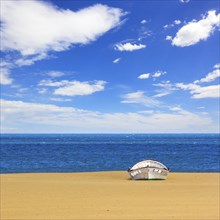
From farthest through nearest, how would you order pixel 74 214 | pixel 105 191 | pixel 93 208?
1. pixel 105 191
2. pixel 93 208
3. pixel 74 214

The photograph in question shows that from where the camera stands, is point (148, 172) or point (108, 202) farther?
point (148, 172)

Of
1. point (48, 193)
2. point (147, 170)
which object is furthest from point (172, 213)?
point (147, 170)

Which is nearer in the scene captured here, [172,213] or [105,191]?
[172,213]

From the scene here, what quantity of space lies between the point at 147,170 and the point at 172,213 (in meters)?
13.7

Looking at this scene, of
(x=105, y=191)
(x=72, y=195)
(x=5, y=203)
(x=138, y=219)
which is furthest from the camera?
(x=105, y=191)

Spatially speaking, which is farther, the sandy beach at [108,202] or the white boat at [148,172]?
the white boat at [148,172]

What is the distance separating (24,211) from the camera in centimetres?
1362

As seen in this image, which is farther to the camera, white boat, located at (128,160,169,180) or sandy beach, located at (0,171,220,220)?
white boat, located at (128,160,169,180)

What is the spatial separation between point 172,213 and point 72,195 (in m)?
6.73

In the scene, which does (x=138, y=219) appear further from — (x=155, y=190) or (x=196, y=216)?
(x=155, y=190)

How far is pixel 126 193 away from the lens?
60.7 feet

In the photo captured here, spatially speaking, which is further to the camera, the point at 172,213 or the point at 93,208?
the point at 93,208

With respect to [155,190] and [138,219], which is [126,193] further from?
[138,219]

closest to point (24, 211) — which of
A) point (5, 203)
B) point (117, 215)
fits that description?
point (5, 203)
